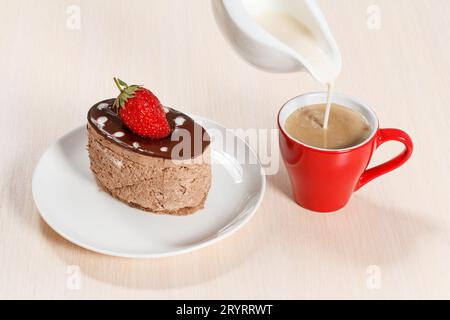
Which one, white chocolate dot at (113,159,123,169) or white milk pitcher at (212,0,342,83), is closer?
white milk pitcher at (212,0,342,83)

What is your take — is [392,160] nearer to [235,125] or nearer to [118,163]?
[235,125]

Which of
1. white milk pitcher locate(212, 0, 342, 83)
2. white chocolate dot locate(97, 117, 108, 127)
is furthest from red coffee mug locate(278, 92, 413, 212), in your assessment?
white chocolate dot locate(97, 117, 108, 127)

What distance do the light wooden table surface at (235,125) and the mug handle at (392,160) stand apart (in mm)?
57

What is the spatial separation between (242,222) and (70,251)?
31 cm

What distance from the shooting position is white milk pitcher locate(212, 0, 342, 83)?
A: 1.16 meters

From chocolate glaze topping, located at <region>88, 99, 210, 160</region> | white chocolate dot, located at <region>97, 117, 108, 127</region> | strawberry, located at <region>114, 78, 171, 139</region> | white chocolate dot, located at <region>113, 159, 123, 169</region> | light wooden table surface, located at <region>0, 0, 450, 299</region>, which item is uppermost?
strawberry, located at <region>114, 78, 171, 139</region>

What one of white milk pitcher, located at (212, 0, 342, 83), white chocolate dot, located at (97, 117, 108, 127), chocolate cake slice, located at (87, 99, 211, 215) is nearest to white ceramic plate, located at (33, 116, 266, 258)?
chocolate cake slice, located at (87, 99, 211, 215)

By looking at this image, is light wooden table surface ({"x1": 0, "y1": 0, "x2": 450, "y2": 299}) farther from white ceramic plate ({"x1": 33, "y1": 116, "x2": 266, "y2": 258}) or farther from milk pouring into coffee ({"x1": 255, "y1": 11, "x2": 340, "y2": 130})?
milk pouring into coffee ({"x1": 255, "y1": 11, "x2": 340, "y2": 130})

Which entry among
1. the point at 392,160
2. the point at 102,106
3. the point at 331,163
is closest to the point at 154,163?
the point at 102,106

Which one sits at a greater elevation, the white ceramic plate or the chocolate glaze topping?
the chocolate glaze topping

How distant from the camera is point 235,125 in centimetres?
153

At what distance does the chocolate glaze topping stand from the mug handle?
311 millimetres

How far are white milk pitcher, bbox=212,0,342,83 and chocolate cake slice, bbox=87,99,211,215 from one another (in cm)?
19

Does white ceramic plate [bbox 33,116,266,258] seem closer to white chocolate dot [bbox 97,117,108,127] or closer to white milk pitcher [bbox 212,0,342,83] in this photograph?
white chocolate dot [bbox 97,117,108,127]
